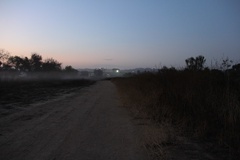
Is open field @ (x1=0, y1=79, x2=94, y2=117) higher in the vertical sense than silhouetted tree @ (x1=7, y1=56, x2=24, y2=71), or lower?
lower

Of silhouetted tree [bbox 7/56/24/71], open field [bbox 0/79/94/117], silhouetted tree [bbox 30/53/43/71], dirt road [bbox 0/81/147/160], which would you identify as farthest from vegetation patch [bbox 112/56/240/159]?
silhouetted tree [bbox 30/53/43/71]

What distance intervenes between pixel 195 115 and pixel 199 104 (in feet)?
2.45

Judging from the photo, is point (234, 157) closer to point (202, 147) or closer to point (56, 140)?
point (202, 147)

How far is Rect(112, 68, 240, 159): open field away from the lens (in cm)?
813

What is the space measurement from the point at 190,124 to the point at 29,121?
6584 millimetres

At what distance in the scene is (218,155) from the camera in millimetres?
7582

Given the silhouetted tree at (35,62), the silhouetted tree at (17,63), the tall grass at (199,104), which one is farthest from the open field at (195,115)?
the silhouetted tree at (35,62)

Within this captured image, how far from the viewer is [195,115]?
10977 mm

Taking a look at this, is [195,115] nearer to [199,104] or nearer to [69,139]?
[199,104]

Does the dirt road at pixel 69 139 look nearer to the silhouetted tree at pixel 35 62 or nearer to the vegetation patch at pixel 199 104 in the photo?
the vegetation patch at pixel 199 104

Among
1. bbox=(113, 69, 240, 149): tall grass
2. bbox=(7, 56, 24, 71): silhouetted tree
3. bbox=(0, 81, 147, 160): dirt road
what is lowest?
→ bbox=(0, 81, 147, 160): dirt road

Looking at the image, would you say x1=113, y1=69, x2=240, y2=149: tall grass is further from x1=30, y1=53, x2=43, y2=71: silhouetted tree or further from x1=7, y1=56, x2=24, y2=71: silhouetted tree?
x1=30, y1=53, x2=43, y2=71: silhouetted tree

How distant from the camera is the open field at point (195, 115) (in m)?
8.13

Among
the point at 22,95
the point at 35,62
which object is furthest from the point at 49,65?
the point at 22,95
